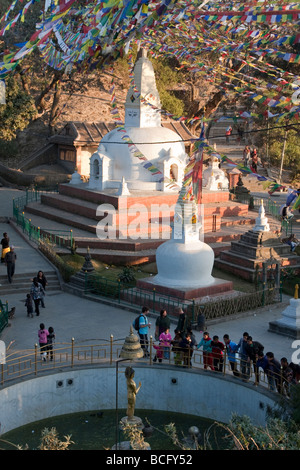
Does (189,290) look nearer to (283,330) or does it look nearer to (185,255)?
(185,255)

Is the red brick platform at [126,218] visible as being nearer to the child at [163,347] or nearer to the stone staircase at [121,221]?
the stone staircase at [121,221]

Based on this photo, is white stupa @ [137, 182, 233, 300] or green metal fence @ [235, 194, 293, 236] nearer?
white stupa @ [137, 182, 233, 300]

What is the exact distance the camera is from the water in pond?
48.4 ft

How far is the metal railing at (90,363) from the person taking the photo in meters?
15.7

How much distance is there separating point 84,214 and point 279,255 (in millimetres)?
7780

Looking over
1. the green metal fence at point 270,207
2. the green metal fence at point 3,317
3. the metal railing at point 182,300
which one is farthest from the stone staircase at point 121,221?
the green metal fence at point 3,317

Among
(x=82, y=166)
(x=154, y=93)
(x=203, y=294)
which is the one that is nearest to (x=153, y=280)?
(x=203, y=294)

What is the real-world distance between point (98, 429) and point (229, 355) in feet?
10.4

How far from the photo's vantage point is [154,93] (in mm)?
31453

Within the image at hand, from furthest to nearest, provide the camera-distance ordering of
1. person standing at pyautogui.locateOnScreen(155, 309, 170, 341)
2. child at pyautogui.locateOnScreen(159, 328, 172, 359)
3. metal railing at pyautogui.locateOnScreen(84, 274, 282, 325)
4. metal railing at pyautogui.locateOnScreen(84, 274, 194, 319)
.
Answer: metal railing at pyautogui.locateOnScreen(84, 274, 194, 319)
metal railing at pyautogui.locateOnScreen(84, 274, 282, 325)
person standing at pyautogui.locateOnScreen(155, 309, 170, 341)
child at pyautogui.locateOnScreen(159, 328, 172, 359)

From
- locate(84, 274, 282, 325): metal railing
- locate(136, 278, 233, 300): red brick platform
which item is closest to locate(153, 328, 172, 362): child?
locate(84, 274, 282, 325): metal railing

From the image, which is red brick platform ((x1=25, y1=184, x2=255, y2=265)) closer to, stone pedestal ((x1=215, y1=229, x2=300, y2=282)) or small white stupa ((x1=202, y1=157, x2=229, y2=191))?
small white stupa ((x1=202, y1=157, x2=229, y2=191))

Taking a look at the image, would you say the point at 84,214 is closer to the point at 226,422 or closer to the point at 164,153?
the point at 164,153

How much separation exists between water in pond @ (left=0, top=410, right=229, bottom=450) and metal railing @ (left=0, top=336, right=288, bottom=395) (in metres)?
0.95
